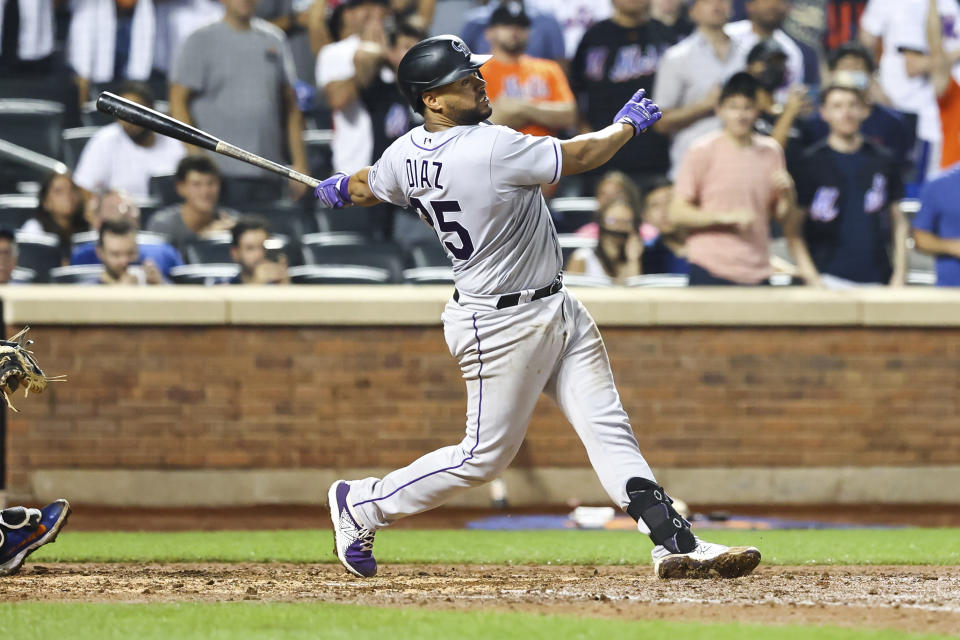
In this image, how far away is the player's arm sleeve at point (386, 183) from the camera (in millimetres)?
5199

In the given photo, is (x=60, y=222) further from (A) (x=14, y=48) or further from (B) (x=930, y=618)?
(B) (x=930, y=618)

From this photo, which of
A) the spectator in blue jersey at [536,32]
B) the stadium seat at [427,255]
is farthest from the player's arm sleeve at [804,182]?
the stadium seat at [427,255]

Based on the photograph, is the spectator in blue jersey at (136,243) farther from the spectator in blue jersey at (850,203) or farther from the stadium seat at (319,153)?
the spectator in blue jersey at (850,203)

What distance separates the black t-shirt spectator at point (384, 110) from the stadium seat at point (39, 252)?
238 cm

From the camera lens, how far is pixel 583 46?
10.4 m

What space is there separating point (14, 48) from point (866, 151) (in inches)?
254

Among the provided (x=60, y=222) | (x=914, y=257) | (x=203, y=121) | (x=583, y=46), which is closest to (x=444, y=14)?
(x=583, y=46)

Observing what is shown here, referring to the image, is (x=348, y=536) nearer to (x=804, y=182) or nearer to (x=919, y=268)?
(x=804, y=182)

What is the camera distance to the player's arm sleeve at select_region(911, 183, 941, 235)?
10.1 m

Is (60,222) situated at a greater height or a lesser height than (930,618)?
greater

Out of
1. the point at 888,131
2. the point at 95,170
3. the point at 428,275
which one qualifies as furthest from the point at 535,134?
the point at 95,170

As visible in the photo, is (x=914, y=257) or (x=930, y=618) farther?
(x=914, y=257)

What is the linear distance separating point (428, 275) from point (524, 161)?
5.23 meters

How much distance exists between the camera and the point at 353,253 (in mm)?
10219
